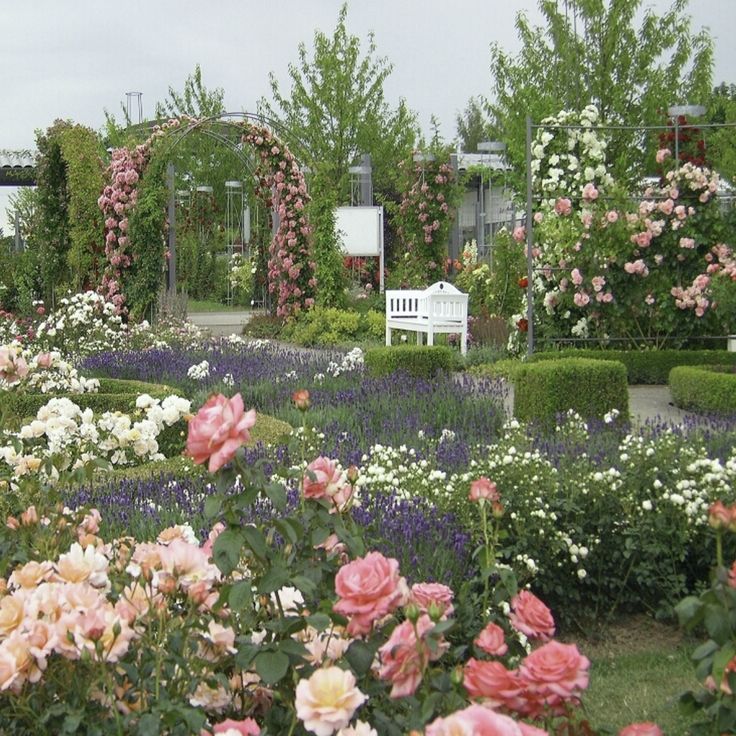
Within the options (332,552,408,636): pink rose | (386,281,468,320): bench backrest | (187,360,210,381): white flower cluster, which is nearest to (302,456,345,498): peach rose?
(332,552,408,636): pink rose

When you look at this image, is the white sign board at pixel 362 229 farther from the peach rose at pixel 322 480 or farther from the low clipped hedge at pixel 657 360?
the peach rose at pixel 322 480

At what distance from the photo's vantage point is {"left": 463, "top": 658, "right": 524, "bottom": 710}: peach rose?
1517mm

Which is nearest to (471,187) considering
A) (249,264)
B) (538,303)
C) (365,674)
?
(249,264)

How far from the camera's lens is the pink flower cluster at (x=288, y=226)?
16.8 metres

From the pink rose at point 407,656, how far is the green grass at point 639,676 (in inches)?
63.5

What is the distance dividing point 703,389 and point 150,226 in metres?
8.90

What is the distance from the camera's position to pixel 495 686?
4.98 ft

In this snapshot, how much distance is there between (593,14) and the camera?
57.7 feet

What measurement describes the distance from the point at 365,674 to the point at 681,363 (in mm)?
9440

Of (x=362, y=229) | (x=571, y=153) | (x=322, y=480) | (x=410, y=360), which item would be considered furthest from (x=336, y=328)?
(x=322, y=480)

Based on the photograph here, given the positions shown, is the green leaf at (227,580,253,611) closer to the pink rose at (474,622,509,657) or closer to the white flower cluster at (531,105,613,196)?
the pink rose at (474,622,509,657)

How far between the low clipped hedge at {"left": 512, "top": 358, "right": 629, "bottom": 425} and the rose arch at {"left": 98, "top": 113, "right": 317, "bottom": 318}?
8629 millimetres

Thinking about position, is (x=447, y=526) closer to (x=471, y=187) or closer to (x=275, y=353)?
(x=275, y=353)

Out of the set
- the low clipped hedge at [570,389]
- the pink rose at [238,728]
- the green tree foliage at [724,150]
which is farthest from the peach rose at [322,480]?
the green tree foliage at [724,150]
